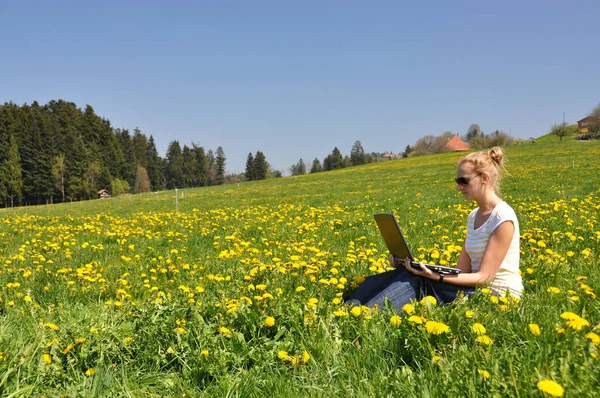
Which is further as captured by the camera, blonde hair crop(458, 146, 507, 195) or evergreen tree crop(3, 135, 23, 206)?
evergreen tree crop(3, 135, 23, 206)

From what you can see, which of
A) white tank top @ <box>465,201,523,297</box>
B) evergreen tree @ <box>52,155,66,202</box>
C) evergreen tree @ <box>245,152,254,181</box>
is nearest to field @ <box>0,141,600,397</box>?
white tank top @ <box>465,201,523,297</box>

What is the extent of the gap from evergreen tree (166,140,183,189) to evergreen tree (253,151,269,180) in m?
19.3

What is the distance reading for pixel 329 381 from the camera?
7.07 feet

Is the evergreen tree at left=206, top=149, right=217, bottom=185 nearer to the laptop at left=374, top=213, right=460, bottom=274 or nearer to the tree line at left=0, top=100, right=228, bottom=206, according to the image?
the tree line at left=0, top=100, right=228, bottom=206

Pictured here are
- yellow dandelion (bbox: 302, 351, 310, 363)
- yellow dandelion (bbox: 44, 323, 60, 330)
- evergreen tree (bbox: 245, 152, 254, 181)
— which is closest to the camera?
yellow dandelion (bbox: 302, 351, 310, 363)

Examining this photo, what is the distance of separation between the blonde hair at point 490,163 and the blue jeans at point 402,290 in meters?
0.98

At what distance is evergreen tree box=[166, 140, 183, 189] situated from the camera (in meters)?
96.6

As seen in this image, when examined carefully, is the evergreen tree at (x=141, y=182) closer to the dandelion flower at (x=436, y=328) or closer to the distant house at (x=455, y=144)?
the distant house at (x=455, y=144)

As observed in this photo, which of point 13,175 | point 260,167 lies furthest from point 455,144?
point 13,175

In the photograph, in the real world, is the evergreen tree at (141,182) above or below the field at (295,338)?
above

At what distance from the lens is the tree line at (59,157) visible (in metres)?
61.7

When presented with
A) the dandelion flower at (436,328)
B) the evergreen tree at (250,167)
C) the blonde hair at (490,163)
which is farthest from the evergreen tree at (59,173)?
the dandelion flower at (436,328)

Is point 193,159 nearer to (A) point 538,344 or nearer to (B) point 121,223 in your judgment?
(B) point 121,223

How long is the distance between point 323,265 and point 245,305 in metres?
1.61
